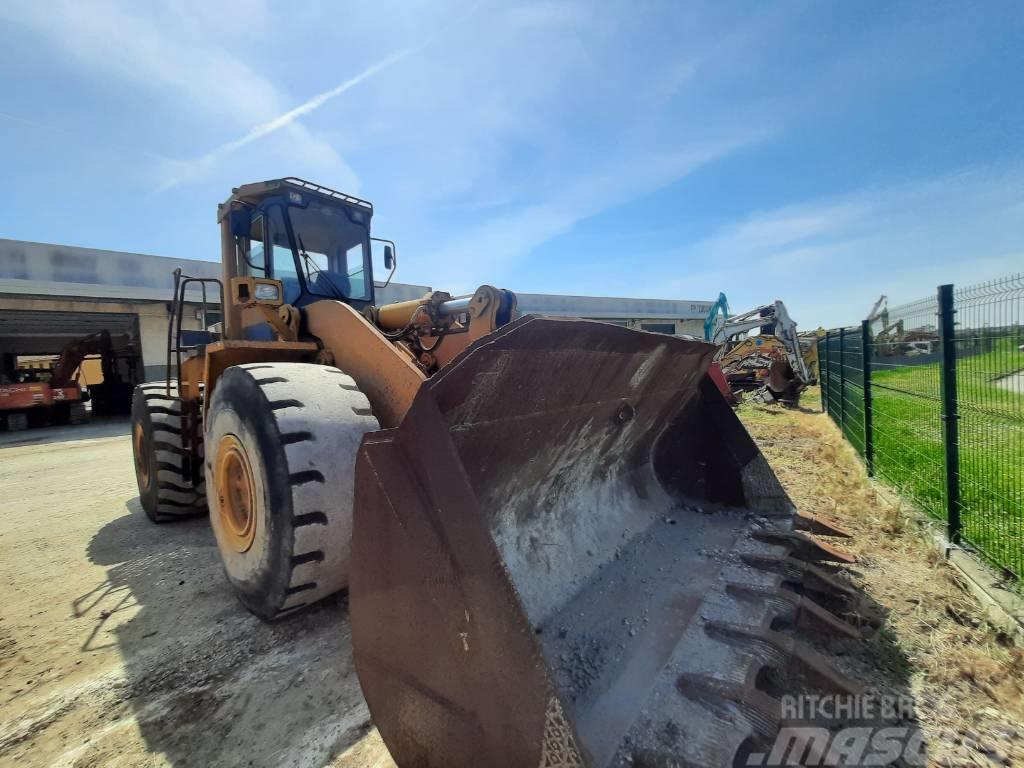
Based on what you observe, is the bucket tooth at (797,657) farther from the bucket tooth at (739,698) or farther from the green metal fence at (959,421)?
the green metal fence at (959,421)

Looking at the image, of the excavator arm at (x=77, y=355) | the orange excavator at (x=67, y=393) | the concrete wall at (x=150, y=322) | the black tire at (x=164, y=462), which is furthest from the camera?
the excavator arm at (x=77, y=355)

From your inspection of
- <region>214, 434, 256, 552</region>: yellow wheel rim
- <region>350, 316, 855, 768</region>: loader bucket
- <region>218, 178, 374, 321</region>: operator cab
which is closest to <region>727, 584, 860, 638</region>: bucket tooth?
<region>350, 316, 855, 768</region>: loader bucket

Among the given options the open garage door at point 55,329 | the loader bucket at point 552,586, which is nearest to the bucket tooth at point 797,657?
the loader bucket at point 552,586

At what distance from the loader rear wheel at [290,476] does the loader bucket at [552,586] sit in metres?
0.82

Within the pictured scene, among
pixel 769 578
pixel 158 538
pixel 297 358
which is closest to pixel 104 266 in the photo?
pixel 158 538

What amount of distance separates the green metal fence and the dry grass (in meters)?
0.32

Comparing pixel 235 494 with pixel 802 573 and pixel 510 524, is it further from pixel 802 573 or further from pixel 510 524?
pixel 802 573

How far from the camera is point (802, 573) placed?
2.41 metres

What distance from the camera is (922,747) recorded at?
1.75 meters

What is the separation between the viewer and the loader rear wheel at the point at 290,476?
7.54ft

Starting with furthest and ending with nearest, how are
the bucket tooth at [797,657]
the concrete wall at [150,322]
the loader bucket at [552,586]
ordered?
the concrete wall at [150,322], the bucket tooth at [797,657], the loader bucket at [552,586]

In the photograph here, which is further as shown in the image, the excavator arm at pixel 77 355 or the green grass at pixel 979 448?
the excavator arm at pixel 77 355

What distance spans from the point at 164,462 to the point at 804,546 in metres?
5.19

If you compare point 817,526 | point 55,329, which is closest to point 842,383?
point 817,526
